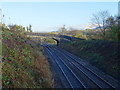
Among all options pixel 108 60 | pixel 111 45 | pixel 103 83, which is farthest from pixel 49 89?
pixel 111 45

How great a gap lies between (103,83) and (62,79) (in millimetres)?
3694

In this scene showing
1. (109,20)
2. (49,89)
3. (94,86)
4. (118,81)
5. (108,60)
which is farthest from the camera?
(109,20)

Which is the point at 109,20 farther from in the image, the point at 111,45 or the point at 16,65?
the point at 16,65

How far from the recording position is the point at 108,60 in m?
19.7

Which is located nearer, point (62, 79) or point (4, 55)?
point (4, 55)

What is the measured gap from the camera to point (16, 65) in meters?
10.6

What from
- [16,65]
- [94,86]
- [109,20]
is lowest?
[94,86]

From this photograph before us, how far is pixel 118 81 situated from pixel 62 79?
503 centimetres

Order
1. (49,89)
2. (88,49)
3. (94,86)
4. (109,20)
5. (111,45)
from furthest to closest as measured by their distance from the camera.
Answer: (109,20)
(88,49)
(111,45)
(94,86)
(49,89)

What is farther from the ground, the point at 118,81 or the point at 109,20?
the point at 109,20

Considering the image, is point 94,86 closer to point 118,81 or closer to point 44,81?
point 118,81

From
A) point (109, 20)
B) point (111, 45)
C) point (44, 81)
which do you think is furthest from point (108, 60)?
point (109, 20)

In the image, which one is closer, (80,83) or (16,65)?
(16,65)

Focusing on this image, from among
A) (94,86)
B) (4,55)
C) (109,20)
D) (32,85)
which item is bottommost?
(94,86)
